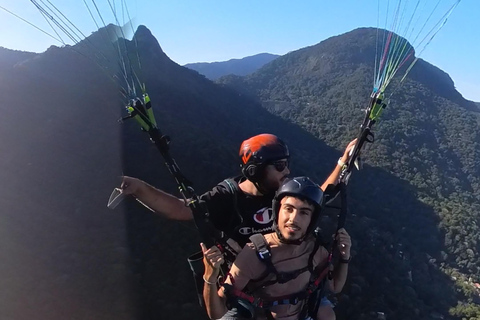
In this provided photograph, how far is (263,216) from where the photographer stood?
3207 millimetres

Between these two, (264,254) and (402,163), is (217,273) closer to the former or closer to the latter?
(264,254)

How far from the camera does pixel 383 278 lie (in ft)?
90.9

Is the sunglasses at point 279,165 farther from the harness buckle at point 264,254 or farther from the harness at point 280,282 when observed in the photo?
the harness buckle at point 264,254

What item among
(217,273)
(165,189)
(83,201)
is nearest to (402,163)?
(165,189)

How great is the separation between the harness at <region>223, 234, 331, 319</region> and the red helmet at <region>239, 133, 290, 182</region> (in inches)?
20.4

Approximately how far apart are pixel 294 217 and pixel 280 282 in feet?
1.55

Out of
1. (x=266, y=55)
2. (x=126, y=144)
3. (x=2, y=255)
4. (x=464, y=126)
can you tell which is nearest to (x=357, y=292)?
(x=126, y=144)

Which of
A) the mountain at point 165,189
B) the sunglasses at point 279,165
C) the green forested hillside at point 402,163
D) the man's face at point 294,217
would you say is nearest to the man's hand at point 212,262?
the man's face at point 294,217

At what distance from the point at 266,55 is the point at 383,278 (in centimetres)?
12785

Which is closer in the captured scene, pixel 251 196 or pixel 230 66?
pixel 251 196

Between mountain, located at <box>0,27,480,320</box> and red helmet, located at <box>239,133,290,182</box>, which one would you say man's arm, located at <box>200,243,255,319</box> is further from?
mountain, located at <box>0,27,480,320</box>

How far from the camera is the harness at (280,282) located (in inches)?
108

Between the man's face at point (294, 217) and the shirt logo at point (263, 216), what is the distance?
345mm

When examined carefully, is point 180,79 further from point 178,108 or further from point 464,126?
point 464,126
